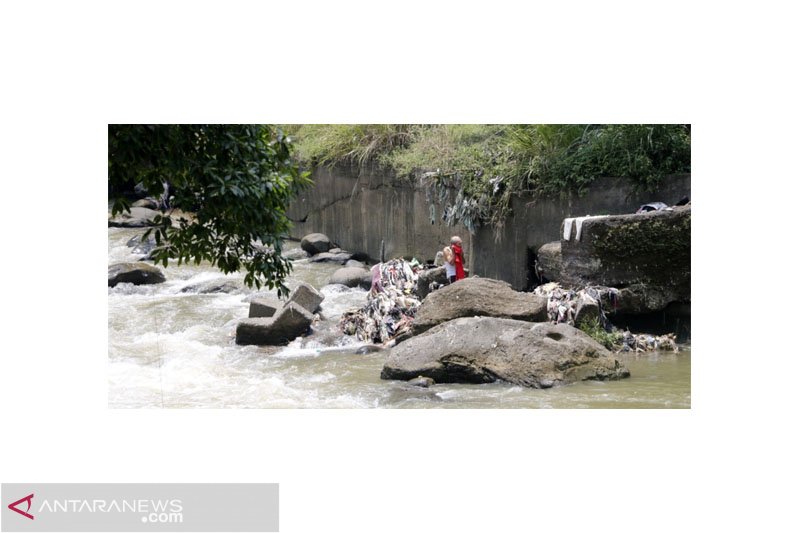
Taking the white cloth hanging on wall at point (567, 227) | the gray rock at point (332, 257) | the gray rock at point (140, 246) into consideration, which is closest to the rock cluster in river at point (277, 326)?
the white cloth hanging on wall at point (567, 227)

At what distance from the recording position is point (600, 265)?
335 inches

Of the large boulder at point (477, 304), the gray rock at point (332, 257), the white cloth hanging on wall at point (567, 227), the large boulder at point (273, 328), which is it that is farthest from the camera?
the gray rock at point (332, 257)

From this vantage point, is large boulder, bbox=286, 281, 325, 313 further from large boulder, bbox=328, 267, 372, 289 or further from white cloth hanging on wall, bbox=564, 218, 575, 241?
white cloth hanging on wall, bbox=564, 218, 575, 241

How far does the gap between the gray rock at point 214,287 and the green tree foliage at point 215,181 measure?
19.2 ft

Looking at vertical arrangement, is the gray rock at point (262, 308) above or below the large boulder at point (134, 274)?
below

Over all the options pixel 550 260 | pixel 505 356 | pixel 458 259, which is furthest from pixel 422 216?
pixel 505 356

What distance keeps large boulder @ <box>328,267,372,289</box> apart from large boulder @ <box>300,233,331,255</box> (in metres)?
1.48

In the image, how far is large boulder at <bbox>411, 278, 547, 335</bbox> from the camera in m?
7.99

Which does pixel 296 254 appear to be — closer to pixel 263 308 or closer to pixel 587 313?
pixel 263 308

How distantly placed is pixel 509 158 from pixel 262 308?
121 inches

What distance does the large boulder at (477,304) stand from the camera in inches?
315

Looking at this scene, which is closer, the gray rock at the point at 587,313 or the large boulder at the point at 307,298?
the gray rock at the point at 587,313

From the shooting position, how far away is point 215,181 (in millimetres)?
5176

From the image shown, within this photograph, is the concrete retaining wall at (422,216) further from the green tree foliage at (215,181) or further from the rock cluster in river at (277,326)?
the green tree foliage at (215,181)
